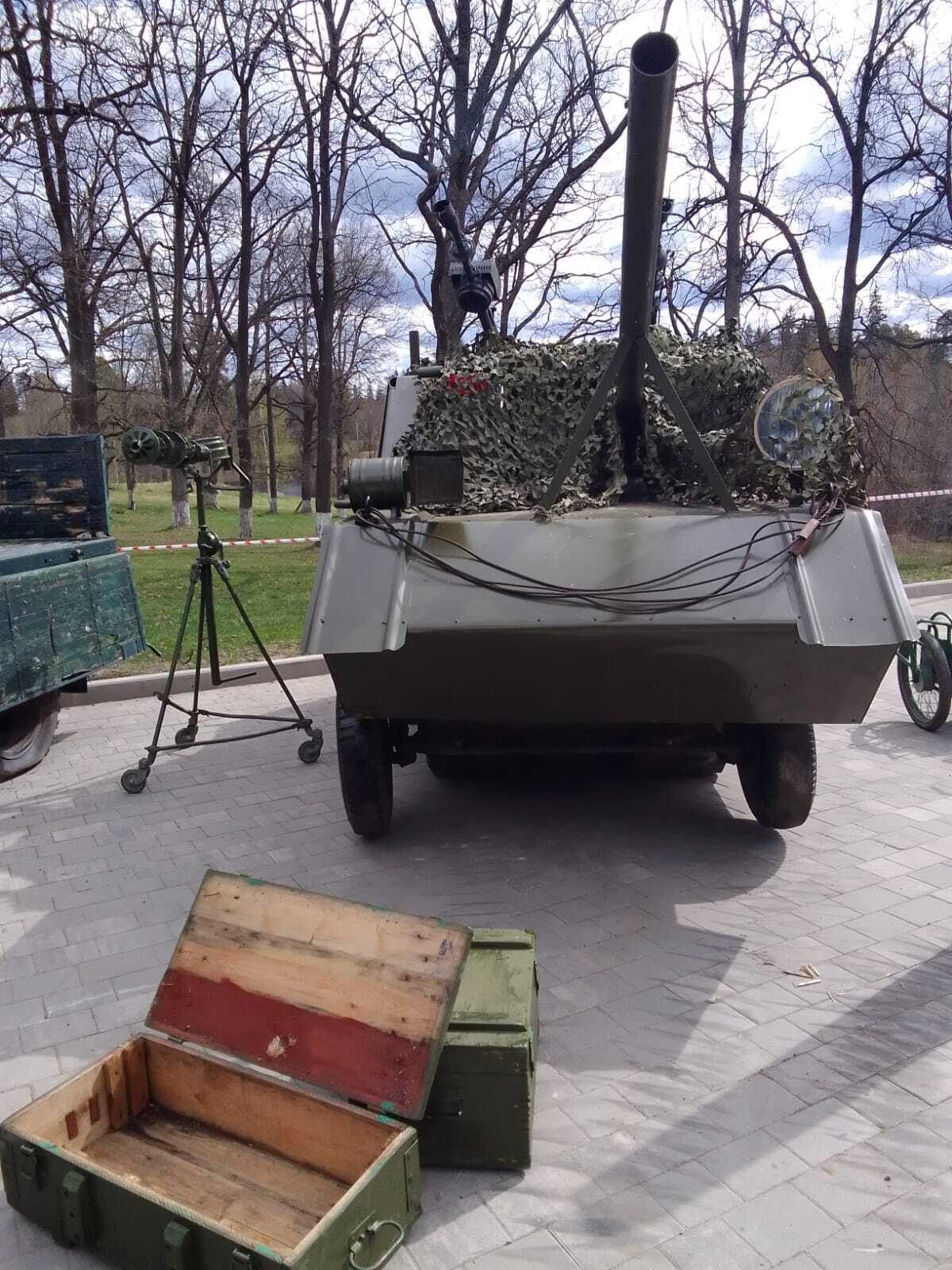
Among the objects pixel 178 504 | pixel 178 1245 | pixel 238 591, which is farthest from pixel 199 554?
pixel 178 504

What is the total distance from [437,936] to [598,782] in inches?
122

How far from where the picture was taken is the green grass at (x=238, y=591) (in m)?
8.95

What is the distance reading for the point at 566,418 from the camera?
5.01 meters

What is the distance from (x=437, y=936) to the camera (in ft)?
8.27

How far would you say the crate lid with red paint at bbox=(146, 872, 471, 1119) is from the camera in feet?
7.95

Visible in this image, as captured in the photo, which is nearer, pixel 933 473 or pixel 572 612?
pixel 572 612

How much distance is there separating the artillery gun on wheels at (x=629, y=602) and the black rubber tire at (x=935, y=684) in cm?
255

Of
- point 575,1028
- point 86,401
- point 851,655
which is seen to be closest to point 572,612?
point 851,655

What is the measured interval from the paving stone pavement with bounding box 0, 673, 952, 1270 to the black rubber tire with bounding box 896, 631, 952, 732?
0.57 ft

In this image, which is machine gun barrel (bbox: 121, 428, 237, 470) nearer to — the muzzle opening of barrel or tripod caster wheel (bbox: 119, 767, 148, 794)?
tripod caster wheel (bbox: 119, 767, 148, 794)

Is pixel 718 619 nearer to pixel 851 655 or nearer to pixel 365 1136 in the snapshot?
pixel 851 655

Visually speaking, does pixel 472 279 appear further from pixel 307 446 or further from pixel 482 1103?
pixel 307 446

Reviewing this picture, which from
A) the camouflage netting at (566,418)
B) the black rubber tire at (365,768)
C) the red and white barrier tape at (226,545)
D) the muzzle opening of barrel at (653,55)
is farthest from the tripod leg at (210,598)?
the muzzle opening of barrel at (653,55)

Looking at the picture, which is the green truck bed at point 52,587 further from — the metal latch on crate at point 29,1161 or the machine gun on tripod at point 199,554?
the metal latch on crate at point 29,1161
